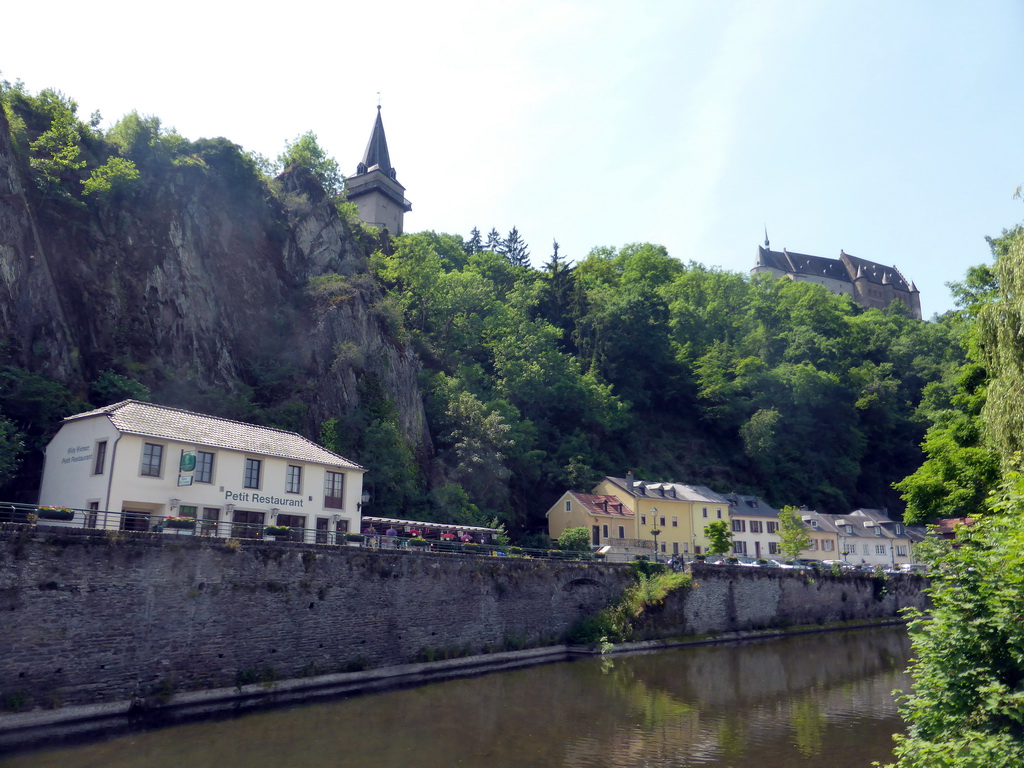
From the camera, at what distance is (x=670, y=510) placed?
57.7 m

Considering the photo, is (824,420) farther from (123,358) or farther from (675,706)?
(123,358)

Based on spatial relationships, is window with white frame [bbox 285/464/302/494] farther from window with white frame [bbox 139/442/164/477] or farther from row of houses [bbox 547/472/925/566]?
row of houses [bbox 547/472/925/566]

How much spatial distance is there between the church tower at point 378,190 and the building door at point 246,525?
188 feet

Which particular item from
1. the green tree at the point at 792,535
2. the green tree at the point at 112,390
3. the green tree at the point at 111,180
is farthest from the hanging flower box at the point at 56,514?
the green tree at the point at 792,535

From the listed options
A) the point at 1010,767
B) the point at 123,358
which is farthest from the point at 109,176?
the point at 1010,767

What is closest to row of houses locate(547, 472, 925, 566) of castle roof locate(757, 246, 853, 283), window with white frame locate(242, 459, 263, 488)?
window with white frame locate(242, 459, 263, 488)

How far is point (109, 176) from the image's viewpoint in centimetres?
4297

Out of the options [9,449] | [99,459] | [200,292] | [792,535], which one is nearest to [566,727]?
[99,459]

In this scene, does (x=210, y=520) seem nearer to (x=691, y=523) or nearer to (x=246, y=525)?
(x=246, y=525)

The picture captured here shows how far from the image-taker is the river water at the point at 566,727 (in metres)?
17.9

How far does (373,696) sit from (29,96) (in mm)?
42011

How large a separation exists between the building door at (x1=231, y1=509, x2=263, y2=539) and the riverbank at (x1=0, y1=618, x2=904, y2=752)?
5252 millimetres

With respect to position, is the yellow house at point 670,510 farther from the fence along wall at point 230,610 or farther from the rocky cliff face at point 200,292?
the fence along wall at point 230,610

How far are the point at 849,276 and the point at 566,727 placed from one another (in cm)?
13449
